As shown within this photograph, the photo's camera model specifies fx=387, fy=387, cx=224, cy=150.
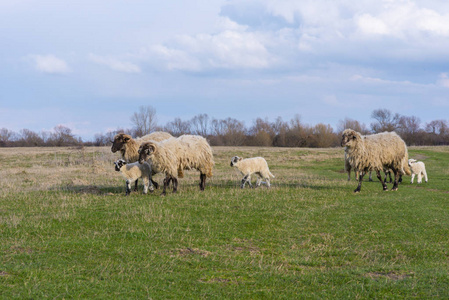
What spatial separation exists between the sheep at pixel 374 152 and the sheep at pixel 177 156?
6741mm

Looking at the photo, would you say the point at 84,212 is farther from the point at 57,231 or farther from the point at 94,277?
the point at 94,277

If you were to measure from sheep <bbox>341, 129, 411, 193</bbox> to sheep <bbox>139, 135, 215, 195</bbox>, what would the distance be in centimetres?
674

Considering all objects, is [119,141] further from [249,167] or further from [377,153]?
[377,153]

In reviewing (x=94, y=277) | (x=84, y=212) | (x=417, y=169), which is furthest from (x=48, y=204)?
(x=417, y=169)

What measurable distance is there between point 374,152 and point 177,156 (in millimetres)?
9785

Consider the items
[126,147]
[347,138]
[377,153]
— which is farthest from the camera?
[377,153]

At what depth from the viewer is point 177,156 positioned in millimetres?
17438

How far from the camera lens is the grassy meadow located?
6512 millimetres

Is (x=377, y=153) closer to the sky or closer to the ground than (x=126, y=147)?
closer to the ground

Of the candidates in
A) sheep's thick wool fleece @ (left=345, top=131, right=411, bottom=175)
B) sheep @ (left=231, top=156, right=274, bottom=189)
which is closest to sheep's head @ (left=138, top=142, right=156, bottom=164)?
sheep @ (left=231, top=156, right=274, bottom=189)

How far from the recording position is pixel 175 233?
9.86m

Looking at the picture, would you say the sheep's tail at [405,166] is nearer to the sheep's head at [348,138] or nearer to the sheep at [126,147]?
the sheep's head at [348,138]

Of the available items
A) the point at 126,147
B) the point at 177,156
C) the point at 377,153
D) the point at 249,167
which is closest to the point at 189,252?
the point at 177,156

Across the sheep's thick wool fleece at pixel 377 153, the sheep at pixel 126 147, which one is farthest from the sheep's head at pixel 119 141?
the sheep's thick wool fleece at pixel 377 153
